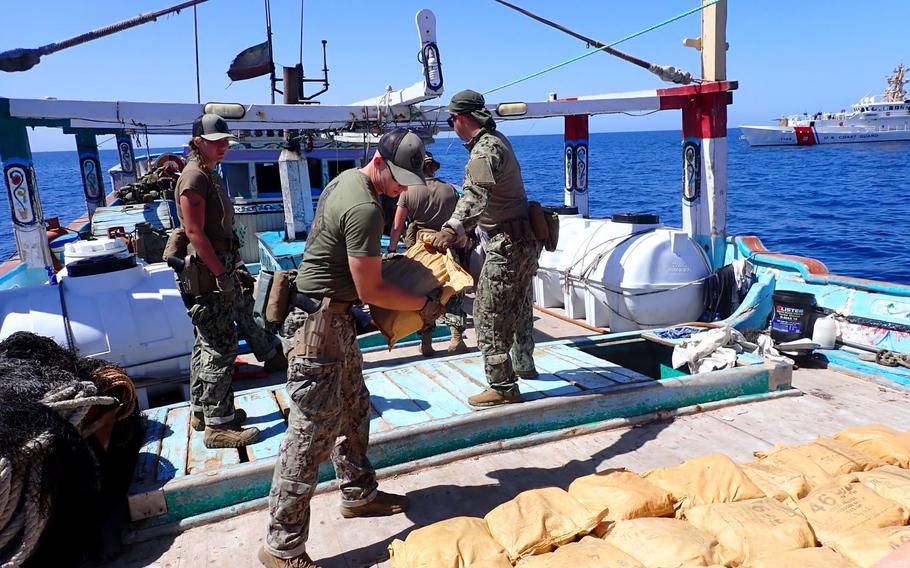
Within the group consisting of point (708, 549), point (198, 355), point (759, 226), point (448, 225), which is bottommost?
point (759, 226)

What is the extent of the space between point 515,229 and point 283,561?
265 centimetres

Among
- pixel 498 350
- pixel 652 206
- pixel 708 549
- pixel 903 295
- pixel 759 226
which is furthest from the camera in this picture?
pixel 652 206

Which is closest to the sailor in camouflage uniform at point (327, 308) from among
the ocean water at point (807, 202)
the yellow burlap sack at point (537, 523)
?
the yellow burlap sack at point (537, 523)

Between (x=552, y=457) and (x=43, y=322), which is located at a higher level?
(x=43, y=322)

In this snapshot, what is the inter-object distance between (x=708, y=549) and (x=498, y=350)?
2.24m

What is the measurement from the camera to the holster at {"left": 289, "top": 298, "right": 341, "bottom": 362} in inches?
116

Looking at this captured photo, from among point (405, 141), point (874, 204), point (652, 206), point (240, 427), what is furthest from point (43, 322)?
point (874, 204)

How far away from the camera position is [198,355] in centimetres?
405

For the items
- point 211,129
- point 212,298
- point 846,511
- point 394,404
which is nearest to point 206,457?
point 212,298

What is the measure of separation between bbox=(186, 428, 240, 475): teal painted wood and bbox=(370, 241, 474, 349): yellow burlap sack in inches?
56.9

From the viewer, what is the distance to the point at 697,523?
107 inches

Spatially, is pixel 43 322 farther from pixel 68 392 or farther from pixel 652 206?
pixel 652 206

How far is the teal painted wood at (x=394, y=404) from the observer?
4309 millimetres

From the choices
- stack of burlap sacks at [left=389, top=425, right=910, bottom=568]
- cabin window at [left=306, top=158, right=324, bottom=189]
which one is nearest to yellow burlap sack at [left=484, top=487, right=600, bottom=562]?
stack of burlap sacks at [left=389, top=425, right=910, bottom=568]
